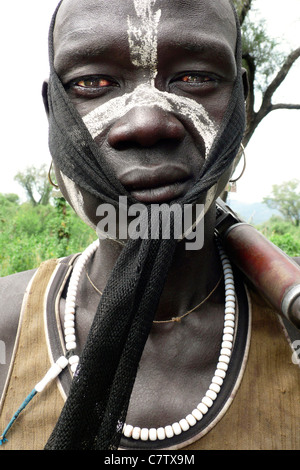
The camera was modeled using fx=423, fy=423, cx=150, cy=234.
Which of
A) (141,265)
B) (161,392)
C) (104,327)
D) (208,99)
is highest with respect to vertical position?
(208,99)

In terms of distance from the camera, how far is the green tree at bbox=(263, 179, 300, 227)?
47741 millimetres

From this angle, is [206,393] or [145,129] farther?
[206,393]

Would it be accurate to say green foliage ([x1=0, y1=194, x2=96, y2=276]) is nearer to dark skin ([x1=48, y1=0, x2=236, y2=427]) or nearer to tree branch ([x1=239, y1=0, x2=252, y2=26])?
dark skin ([x1=48, y1=0, x2=236, y2=427])

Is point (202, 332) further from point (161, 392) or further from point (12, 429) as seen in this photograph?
point (12, 429)

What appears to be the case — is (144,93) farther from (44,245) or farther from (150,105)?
(44,245)

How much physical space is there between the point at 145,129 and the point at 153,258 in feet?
1.39

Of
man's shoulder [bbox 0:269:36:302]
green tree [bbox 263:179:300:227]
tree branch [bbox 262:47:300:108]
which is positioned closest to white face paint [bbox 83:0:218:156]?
man's shoulder [bbox 0:269:36:302]

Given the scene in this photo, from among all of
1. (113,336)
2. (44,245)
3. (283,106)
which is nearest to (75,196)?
(113,336)

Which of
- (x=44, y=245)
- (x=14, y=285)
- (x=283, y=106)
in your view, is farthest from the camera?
(x=283, y=106)

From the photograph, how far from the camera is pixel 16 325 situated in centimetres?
184

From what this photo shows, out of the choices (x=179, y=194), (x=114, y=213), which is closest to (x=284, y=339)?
(x=179, y=194)

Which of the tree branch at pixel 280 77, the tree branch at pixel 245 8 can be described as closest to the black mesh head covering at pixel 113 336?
the tree branch at pixel 245 8

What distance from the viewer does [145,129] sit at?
4.53 feet

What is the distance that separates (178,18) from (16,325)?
4.56ft
